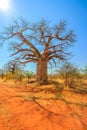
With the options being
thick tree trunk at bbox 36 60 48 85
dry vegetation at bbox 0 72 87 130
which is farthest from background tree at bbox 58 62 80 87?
dry vegetation at bbox 0 72 87 130

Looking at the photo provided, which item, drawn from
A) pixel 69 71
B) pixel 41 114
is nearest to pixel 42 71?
pixel 69 71

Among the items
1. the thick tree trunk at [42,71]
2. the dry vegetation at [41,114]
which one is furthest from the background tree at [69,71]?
the dry vegetation at [41,114]

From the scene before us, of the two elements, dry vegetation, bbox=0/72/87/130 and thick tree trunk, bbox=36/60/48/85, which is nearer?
dry vegetation, bbox=0/72/87/130

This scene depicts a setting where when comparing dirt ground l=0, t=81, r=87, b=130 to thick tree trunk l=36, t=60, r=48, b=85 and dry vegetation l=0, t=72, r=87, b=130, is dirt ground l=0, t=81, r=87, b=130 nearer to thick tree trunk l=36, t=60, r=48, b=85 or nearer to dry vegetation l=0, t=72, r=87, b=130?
dry vegetation l=0, t=72, r=87, b=130

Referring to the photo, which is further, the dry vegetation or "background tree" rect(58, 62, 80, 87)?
"background tree" rect(58, 62, 80, 87)

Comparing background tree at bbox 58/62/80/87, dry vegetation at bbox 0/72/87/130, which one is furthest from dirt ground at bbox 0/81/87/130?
background tree at bbox 58/62/80/87

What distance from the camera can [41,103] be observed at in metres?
7.32

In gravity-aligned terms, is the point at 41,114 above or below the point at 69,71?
below

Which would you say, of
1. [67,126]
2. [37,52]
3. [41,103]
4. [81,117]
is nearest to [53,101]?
[41,103]

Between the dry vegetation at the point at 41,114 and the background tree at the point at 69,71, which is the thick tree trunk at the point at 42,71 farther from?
the dry vegetation at the point at 41,114

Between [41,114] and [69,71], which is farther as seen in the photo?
[69,71]

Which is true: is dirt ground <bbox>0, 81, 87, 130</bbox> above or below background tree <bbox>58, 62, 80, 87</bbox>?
below

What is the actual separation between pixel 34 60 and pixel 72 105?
272 inches

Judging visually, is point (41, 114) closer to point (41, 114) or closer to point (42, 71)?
point (41, 114)
